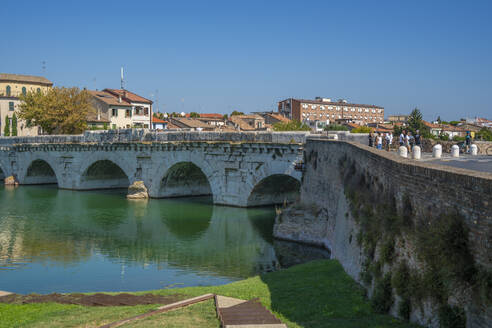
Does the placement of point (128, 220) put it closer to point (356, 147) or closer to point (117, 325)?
point (356, 147)

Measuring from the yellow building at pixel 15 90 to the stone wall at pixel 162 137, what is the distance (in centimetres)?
2370

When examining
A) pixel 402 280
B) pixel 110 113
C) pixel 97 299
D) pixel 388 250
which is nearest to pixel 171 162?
pixel 97 299

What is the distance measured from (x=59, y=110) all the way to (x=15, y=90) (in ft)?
98.1

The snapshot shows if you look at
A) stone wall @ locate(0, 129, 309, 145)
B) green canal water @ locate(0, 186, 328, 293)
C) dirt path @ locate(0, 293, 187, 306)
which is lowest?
green canal water @ locate(0, 186, 328, 293)

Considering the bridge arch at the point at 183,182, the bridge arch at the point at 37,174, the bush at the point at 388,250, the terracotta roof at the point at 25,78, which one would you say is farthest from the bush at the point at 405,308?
the terracotta roof at the point at 25,78

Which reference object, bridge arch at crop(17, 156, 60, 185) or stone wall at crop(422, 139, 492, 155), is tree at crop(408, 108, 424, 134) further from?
bridge arch at crop(17, 156, 60, 185)

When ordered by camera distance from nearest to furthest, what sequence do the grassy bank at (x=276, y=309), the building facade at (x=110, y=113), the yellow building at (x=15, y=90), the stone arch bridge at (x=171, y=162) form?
the grassy bank at (x=276, y=309) < the stone arch bridge at (x=171, y=162) < the building facade at (x=110, y=113) < the yellow building at (x=15, y=90)

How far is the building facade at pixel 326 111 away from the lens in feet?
313

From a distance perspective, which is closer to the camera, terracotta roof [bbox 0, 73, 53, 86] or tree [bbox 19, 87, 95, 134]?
tree [bbox 19, 87, 95, 134]

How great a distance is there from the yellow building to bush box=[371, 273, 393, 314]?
243 feet

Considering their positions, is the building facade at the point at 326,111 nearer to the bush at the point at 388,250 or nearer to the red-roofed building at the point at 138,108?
the red-roofed building at the point at 138,108

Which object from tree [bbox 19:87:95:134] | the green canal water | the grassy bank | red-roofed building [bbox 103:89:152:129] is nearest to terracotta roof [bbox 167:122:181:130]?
red-roofed building [bbox 103:89:152:129]

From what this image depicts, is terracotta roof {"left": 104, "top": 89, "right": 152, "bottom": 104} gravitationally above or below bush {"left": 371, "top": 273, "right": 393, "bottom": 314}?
above

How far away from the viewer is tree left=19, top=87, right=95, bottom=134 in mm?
60875
